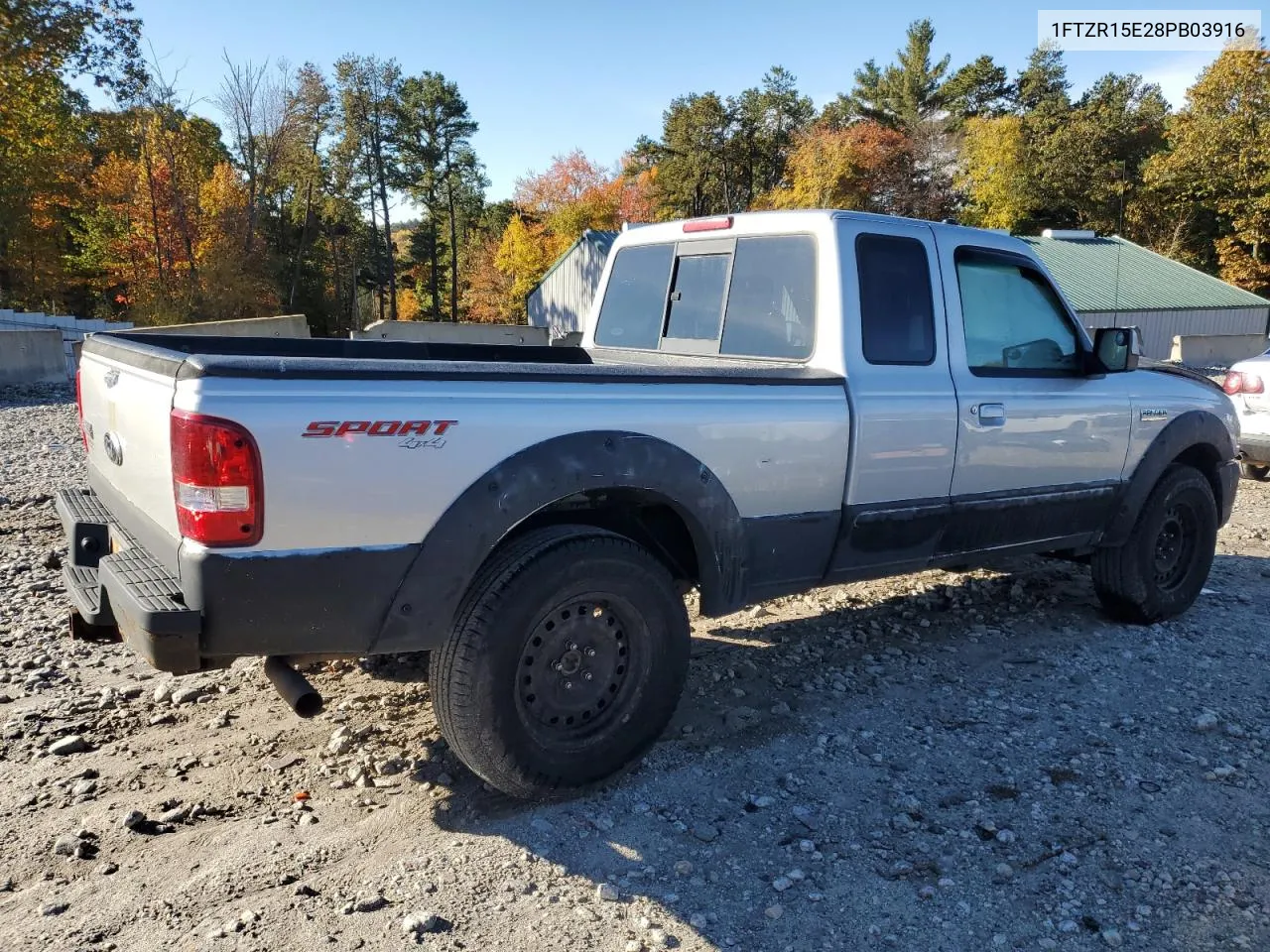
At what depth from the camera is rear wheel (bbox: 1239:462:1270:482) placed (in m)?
10.6

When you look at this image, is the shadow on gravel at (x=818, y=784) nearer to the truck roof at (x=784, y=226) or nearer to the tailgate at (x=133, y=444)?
the tailgate at (x=133, y=444)

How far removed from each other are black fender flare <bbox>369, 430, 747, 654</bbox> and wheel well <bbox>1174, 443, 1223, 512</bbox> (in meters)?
3.66

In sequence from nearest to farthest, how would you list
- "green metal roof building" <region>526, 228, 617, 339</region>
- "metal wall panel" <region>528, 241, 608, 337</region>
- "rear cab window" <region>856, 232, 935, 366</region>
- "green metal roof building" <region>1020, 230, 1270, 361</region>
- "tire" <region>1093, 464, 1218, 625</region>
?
"rear cab window" <region>856, 232, 935, 366</region>, "tire" <region>1093, 464, 1218, 625</region>, "green metal roof building" <region>1020, 230, 1270, 361</region>, "green metal roof building" <region>526, 228, 617, 339</region>, "metal wall panel" <region>528, 241, 608, 337</region>

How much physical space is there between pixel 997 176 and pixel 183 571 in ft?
186

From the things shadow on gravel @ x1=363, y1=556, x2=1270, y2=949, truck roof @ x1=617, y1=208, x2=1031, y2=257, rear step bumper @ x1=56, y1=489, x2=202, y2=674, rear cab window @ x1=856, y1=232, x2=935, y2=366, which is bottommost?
shadow on gravel @ x1=363, y1=556, x2=1270, y2=949

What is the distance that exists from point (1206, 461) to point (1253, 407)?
193 inches

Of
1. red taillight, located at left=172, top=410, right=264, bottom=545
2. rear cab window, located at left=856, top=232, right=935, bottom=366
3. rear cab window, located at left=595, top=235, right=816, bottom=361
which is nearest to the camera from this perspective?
red taillight, located at left=172, top=410, right=264, bottom=545

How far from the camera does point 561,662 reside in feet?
10.8

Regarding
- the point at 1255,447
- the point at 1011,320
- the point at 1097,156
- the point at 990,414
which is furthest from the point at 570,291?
the point at 990,414

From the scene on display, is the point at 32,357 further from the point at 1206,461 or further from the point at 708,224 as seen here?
the point at 1206,461

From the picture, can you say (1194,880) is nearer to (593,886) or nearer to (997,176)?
(593,886)

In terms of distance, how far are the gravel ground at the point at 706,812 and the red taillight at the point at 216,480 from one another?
44.6 inches

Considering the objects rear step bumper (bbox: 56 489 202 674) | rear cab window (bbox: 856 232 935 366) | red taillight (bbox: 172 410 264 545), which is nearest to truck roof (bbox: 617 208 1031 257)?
rear cab window (bbox: 856 232 935 366)

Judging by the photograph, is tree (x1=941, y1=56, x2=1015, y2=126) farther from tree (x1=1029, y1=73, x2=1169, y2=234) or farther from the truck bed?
the truck bed
